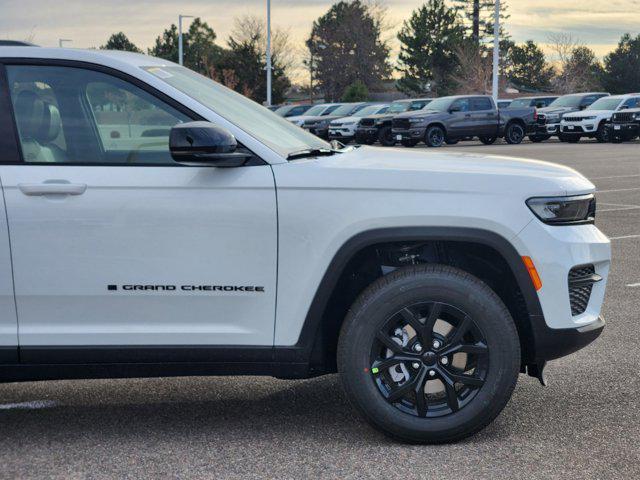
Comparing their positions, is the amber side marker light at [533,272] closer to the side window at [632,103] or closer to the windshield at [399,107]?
the side window at [632,103]

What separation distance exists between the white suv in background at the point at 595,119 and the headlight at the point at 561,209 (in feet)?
100

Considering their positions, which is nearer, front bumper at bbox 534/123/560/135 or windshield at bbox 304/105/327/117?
front bumper at bbox 534/123/560/135

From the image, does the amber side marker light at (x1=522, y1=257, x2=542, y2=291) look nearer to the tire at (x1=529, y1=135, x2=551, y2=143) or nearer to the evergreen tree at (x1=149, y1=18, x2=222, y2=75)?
the tire at (x1=529, y1=135, x2=551, y2=143)

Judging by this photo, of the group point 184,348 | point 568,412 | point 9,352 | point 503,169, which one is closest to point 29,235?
point 9,352

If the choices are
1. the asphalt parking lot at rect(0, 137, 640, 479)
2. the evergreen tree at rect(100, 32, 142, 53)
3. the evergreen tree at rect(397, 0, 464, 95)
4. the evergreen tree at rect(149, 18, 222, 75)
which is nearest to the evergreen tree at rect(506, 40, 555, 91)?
the evergreen tree at rect(397, 0, 464, 95)

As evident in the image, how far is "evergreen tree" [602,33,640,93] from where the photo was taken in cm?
7781

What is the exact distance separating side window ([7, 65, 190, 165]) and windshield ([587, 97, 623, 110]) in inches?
1246

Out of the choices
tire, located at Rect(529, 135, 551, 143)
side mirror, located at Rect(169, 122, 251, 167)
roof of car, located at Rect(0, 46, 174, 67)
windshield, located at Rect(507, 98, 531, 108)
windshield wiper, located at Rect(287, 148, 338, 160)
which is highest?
roof of car, located at Rect(0, 46, 174, 67)

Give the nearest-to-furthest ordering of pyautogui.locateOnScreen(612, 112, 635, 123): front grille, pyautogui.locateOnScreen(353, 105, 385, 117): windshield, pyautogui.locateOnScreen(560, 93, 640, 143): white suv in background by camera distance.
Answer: pyautogui.locateOnScreen(612, 112, 635, 123): front grille
pyautogui.locateOnScreen(560, 93, 640, 143): white suv in background
pyautogui.locateOnScreen(353, 105, 385, 117): windshield

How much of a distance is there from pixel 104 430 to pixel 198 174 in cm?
134

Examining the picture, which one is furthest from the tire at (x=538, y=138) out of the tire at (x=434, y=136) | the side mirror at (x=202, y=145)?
the side mirror at (x=202, y=145)

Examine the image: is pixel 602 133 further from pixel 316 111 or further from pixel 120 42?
pixel 120 42

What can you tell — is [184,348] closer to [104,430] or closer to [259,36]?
[104,430]

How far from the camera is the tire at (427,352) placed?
4043 mm
